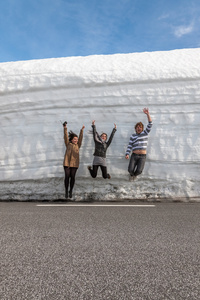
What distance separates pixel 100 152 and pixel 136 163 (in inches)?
36.3

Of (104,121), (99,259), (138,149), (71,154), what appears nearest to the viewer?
(99,259)

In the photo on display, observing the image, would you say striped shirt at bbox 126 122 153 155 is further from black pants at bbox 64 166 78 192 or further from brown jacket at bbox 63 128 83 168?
black pants at bbox 64 166 78 192

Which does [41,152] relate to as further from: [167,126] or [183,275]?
[183,275]

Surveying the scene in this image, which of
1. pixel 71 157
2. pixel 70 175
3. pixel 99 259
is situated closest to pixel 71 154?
pixel 71 157

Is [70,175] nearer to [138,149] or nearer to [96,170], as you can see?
[96,170]

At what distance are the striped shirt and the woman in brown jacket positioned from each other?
4.12 feet

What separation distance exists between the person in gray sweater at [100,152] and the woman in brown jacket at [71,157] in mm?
394

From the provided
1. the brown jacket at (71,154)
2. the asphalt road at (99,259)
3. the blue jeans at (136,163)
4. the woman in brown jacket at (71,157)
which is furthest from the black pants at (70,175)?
the asphalt road at (99,259)

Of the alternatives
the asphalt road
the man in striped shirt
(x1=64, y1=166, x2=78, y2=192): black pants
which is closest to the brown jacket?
(x1=64, y1=166, x2=78, y2=192): black pants

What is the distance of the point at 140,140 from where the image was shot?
674 cm

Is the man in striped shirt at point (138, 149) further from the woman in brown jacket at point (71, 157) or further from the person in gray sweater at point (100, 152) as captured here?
the woman in brown jacket at point (71, 157)

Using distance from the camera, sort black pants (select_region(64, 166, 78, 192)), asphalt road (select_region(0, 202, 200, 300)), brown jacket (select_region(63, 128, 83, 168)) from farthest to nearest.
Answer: brown jacket (select_region(63, 128, 83, 168)) → black pants (select_region(64, 166, 78, 192)) → asphalt road (select_region(0, 202, 200, 300))

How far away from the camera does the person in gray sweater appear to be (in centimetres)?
670

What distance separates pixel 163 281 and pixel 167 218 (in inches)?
91.4
